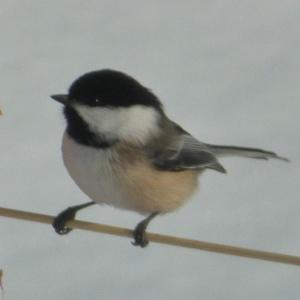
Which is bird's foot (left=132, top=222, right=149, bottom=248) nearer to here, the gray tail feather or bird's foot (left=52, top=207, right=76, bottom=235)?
Answer: bird's foot (left=52, top=207, right=76, bottom=235)

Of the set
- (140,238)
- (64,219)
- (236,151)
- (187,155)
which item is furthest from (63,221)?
(236,151)

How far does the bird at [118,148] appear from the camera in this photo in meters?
1.72

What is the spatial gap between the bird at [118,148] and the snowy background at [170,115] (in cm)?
11

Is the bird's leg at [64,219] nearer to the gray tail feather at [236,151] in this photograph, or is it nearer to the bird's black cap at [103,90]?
the bird's black cap at [103,90]

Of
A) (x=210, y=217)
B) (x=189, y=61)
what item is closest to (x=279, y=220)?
(x=210, y=217)

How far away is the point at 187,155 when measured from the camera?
1.99 meters

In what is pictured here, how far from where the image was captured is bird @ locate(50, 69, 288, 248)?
1.72m

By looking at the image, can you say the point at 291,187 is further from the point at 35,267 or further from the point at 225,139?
the point at 35,267

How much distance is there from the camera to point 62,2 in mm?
3160

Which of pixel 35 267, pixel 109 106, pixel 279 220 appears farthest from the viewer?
pixel 279 220

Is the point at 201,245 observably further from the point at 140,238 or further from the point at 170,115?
the point at 170,115

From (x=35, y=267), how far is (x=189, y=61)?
3.72ft

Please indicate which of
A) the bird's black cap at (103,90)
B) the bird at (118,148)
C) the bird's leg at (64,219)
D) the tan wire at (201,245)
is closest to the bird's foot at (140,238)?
the bird at (118,148)

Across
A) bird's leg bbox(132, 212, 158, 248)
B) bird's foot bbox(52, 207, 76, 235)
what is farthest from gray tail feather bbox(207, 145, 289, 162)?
bird's foot bbox(52, 207, 76, 235)
